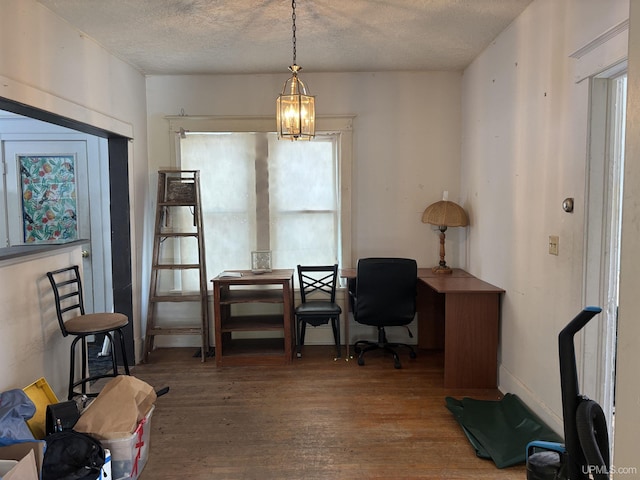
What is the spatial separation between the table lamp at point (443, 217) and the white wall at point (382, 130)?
0.22 m

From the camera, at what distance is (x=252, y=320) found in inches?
157

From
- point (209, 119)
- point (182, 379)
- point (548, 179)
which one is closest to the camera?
point (548, 179)

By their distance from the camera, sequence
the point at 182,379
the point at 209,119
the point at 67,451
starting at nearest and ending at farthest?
the point at 67,451 → the point at 182,379 → the point at 209,119

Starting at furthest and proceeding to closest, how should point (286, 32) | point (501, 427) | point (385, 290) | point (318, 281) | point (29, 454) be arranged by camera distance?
point (318, 281), point (385, 290), point (286, 32), point (501, 427), point (29, 454)

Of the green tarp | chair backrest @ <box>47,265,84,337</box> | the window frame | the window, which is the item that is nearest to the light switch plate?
the green tarp

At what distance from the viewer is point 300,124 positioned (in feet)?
8.29

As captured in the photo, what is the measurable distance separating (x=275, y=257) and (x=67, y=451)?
2568mm

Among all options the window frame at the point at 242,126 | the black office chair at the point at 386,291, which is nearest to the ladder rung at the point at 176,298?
the window frame at the point at 242,126

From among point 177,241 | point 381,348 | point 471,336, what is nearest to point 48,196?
point 177,241

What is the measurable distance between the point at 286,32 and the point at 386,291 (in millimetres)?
2132

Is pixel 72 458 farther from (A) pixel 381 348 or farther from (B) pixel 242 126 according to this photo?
(B) pixel 242 126

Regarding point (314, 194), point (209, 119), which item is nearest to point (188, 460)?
point (314, 194)

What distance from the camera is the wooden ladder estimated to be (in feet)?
12.6

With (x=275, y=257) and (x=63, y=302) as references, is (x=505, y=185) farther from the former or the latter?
(x=63, y=302)
